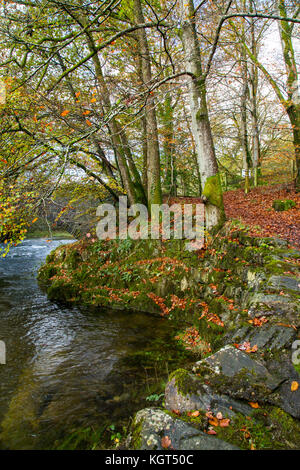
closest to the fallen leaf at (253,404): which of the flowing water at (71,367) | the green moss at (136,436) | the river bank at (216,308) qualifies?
the river bank at (216,308)

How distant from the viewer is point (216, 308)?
5406 millimetres

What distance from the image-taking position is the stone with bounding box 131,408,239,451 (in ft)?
7.23

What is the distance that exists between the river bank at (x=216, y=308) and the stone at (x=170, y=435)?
10mm

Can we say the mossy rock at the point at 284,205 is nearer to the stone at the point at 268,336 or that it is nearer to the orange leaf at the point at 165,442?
the stone at the point at 268,336

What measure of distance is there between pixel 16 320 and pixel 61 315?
3.97 ft

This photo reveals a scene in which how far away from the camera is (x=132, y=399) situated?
364 centimetres

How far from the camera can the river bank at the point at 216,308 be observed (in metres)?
2.51

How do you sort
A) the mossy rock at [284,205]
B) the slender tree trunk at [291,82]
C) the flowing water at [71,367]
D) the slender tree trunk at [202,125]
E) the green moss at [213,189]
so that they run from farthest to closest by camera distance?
the slender tree trunk at [291,82], the mossy rock at [284,205], the green moss at [213,189], the slender tree trunk at [202,125], the flowing water at [71,367]

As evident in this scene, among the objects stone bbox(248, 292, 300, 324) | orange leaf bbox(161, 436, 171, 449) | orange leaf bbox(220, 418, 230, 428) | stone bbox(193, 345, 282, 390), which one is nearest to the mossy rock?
stone bbox(248, 292, 300, 324)

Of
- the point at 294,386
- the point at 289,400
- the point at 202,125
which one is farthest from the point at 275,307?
the point at 202,125

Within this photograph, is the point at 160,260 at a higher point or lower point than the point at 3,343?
higher

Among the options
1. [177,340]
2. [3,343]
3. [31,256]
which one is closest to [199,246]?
[177,340]

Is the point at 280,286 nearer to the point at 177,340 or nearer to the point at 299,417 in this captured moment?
the point at 299,417

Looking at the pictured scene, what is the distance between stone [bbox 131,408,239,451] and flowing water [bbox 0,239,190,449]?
1123 millimetres
